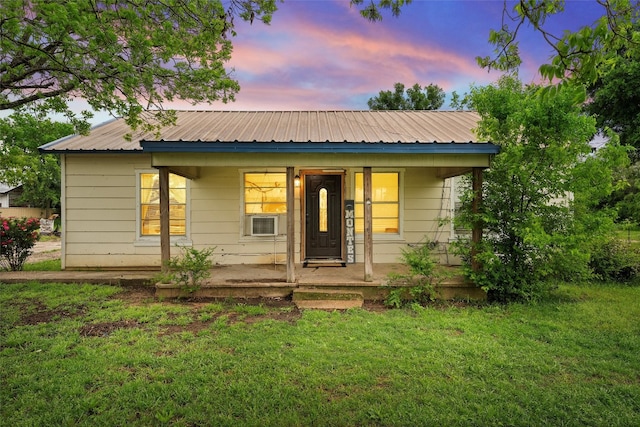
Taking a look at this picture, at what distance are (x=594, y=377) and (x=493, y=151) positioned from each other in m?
3.33

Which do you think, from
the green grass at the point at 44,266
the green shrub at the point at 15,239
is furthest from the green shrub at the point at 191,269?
the green shrub at the point at 15,239

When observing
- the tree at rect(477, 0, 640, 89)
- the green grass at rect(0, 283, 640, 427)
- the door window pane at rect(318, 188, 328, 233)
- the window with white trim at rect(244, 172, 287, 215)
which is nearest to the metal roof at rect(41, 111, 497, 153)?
the window with white trim at rect(244, 172, 287, 215)

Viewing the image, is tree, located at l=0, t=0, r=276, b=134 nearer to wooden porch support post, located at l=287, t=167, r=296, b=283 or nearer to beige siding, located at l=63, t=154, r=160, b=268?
beige siding, located at l=63, t=154, r=160, b=268

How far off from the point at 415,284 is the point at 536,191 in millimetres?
2319

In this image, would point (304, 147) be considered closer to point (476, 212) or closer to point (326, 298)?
point (326, 298)

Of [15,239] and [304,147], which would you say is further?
[15,239]

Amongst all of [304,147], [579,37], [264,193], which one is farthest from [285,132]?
[579,37]

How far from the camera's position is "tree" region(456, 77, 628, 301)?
4.52 m

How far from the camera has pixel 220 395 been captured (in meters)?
2.67

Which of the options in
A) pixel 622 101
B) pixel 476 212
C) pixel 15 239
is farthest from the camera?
pixel 622 101

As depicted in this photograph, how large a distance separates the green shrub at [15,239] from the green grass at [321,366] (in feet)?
10.5

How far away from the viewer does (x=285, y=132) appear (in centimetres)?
632

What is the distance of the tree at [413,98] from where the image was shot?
22.8m

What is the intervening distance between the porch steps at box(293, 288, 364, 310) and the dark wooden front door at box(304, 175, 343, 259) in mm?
2164
